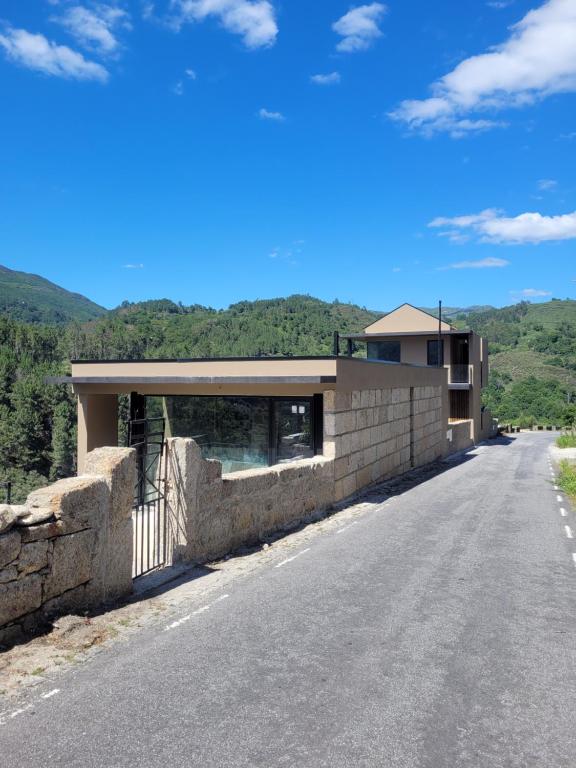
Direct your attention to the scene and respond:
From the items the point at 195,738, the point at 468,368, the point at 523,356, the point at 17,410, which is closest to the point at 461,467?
the point at 468,368

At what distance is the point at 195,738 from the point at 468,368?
120 ft

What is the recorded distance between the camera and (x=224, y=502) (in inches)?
348

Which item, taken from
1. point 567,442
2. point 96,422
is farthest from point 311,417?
point 567,442

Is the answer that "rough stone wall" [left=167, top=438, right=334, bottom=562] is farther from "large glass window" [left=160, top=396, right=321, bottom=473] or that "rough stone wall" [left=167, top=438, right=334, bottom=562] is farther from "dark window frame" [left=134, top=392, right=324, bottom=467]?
"large glass window" [left=160, top=396, right=321, bottom=473]

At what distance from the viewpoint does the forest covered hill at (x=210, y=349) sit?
2990 inches

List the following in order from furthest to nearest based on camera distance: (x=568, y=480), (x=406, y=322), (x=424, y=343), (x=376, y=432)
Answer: (x=406, y=322) < (x=424, y=343) < (x=568, y=480) < (x=376, y=432)

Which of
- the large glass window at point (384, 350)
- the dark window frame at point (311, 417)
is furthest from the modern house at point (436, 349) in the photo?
the dark window frame at point (311, 417)

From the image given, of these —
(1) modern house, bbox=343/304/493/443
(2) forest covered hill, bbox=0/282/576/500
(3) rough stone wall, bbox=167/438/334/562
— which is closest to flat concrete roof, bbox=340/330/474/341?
(1) modern house, bbox=343/304/493/443

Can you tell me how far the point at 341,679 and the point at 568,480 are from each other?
1572 centimetres

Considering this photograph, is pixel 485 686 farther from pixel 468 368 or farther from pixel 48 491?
pixel 468 368

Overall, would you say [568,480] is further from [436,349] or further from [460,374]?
[436,349]

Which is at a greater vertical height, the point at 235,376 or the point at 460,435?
the point at 235,376

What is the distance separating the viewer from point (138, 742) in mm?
3963

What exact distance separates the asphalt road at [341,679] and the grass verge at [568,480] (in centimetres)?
881
